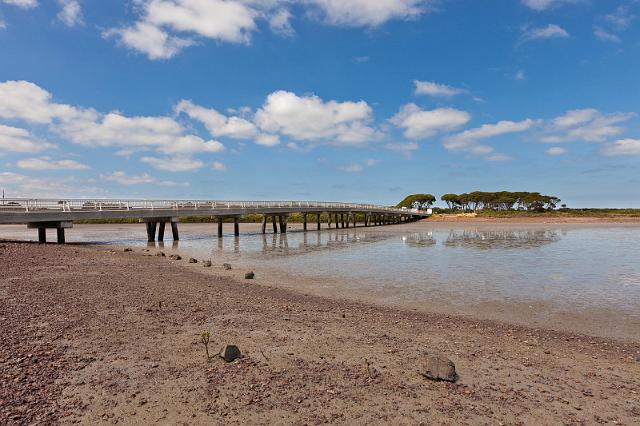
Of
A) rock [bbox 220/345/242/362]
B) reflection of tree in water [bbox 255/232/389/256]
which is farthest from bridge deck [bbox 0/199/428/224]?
rock [bbox 220/345/242/362]

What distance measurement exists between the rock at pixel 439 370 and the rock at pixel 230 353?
10.2 feet

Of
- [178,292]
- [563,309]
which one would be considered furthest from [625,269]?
[178,292]

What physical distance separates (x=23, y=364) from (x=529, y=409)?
7467 mm

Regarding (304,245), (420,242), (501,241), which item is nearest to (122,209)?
(304,245)

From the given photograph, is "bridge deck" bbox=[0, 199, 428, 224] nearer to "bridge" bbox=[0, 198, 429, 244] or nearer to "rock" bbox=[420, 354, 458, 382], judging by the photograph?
"bridge" bbox=[0, 198, 429, 244]

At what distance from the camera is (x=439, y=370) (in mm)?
6129

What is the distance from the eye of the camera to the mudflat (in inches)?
203

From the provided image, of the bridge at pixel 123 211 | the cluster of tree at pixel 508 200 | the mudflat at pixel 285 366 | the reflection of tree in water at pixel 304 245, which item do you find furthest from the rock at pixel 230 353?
the cluster of tree at pixel 508 200

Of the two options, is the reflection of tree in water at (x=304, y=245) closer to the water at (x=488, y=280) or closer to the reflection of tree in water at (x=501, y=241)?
the water at (x=488, y=280)

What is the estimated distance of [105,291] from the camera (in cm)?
1171

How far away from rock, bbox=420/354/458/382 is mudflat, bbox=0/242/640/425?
135 millimetres

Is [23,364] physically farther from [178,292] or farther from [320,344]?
[178,292]

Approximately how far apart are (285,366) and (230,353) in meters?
0.96

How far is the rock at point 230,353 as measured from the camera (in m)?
6.61
